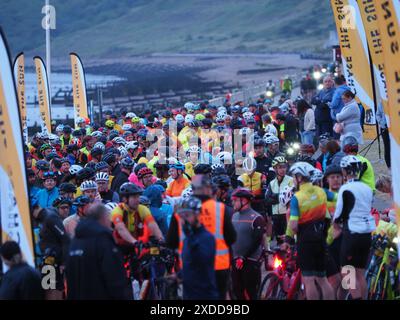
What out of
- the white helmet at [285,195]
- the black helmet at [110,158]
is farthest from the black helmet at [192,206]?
the black helmet at [110,158]

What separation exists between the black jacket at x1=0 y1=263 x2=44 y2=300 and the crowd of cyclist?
1 cm

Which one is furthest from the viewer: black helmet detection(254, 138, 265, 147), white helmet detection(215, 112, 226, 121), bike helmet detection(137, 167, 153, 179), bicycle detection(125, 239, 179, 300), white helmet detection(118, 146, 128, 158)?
white helmet detection(215, 112, 226, 121)

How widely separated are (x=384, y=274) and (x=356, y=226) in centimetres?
77

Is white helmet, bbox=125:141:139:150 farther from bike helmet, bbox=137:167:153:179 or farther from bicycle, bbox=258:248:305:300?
bicycle, bbox=258:248:305:300

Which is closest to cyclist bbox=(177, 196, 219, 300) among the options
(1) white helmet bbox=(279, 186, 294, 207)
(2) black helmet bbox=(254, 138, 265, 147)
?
(1) white helmet bbox=(279, 186, 294, 207)

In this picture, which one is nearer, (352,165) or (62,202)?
(352,165)

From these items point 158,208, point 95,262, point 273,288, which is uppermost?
point 158,208

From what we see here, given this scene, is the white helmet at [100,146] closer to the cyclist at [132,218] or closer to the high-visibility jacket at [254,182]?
the high-visibility jacket at [254,182]

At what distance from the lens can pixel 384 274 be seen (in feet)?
36.7

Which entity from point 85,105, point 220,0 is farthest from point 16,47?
point 85,105

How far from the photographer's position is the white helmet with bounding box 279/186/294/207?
13.6 m

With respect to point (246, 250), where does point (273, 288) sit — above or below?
below

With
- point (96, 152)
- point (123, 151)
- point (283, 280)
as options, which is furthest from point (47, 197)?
point (283, 280)

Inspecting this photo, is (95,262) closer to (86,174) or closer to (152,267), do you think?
(152,267)
